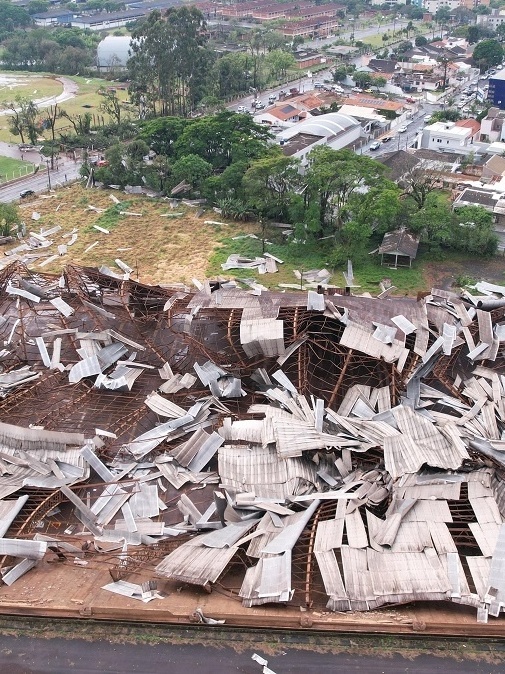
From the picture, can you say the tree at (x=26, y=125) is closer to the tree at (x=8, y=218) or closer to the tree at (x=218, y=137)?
the tree at (x=218, y=137)

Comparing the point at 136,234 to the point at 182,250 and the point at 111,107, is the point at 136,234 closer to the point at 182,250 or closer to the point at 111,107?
the point at 182,250

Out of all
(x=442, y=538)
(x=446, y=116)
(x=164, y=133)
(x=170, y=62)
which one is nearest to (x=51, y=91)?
(x=170, y=62)

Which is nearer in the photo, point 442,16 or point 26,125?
point 26,125

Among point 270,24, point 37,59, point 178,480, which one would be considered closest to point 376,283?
point 178,480

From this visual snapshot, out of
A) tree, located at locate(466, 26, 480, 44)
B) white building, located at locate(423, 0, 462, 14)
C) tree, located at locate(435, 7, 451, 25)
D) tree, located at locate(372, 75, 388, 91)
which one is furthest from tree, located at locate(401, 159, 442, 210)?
white building, located at locate(423, 0, 462, 14)

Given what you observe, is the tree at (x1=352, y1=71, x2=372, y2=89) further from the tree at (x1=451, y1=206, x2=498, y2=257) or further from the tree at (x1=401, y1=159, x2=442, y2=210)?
the tree at (x1=451, y1=206, x2=498, y2=257)

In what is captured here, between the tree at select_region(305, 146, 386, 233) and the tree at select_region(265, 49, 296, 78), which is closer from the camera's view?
the tree at select_region(305, 146, 386, 233)

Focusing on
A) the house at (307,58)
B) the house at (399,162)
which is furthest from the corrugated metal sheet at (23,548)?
the house at (307,58)
